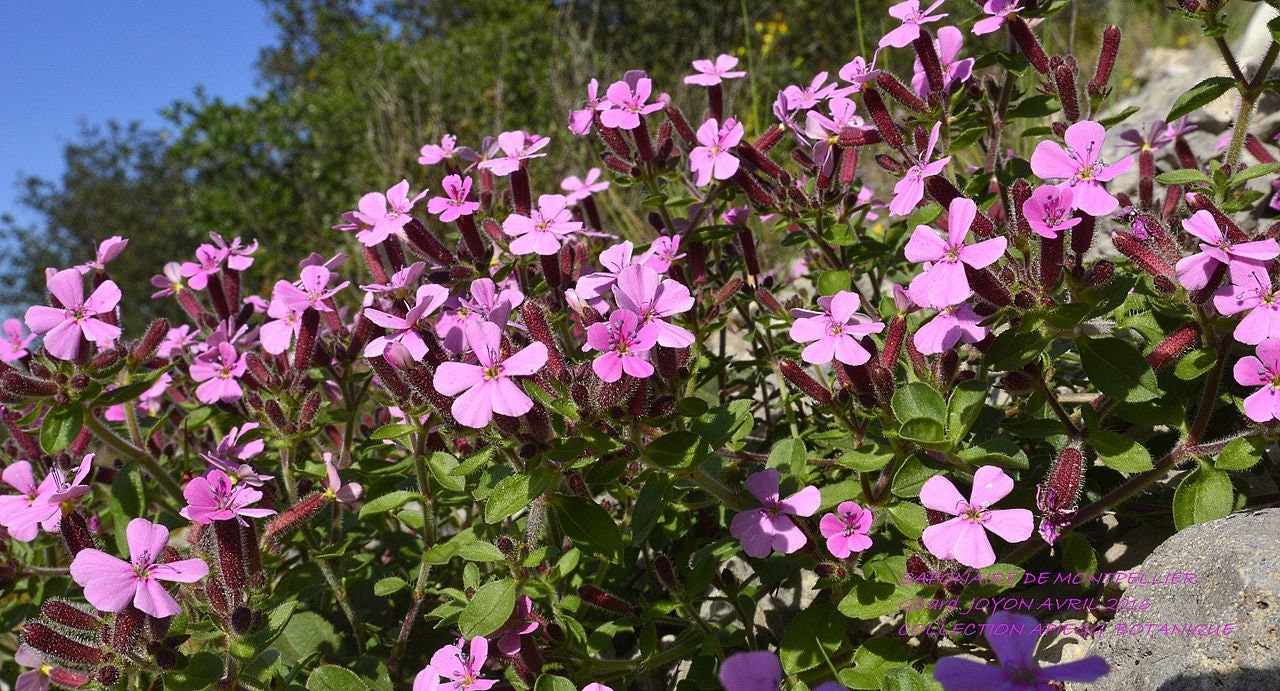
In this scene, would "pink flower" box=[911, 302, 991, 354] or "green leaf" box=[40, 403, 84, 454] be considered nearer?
"pink flower" box=[911, 302, 991, 354]

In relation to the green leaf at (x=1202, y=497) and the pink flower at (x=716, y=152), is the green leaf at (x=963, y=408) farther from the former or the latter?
the pink flower at (x=716, y=152)

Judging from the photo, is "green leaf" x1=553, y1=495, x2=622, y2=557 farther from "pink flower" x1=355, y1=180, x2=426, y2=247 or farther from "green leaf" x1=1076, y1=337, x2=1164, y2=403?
"green leaf" x1=1076, y1=337, x2=1164, y2=403

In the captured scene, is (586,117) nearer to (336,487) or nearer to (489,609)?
(336,487)

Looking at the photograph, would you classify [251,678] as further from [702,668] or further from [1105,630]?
[1105,630]

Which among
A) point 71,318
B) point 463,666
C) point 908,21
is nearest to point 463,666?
point 463,666

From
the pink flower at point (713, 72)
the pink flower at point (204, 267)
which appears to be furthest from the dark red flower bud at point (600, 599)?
the pink flower at point (204, 267)

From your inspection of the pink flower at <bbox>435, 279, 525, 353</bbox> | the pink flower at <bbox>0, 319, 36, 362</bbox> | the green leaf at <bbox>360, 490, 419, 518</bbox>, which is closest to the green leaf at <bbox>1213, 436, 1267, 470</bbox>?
the pink flower at <bbox>435, 279, 525, 353</bbox>
